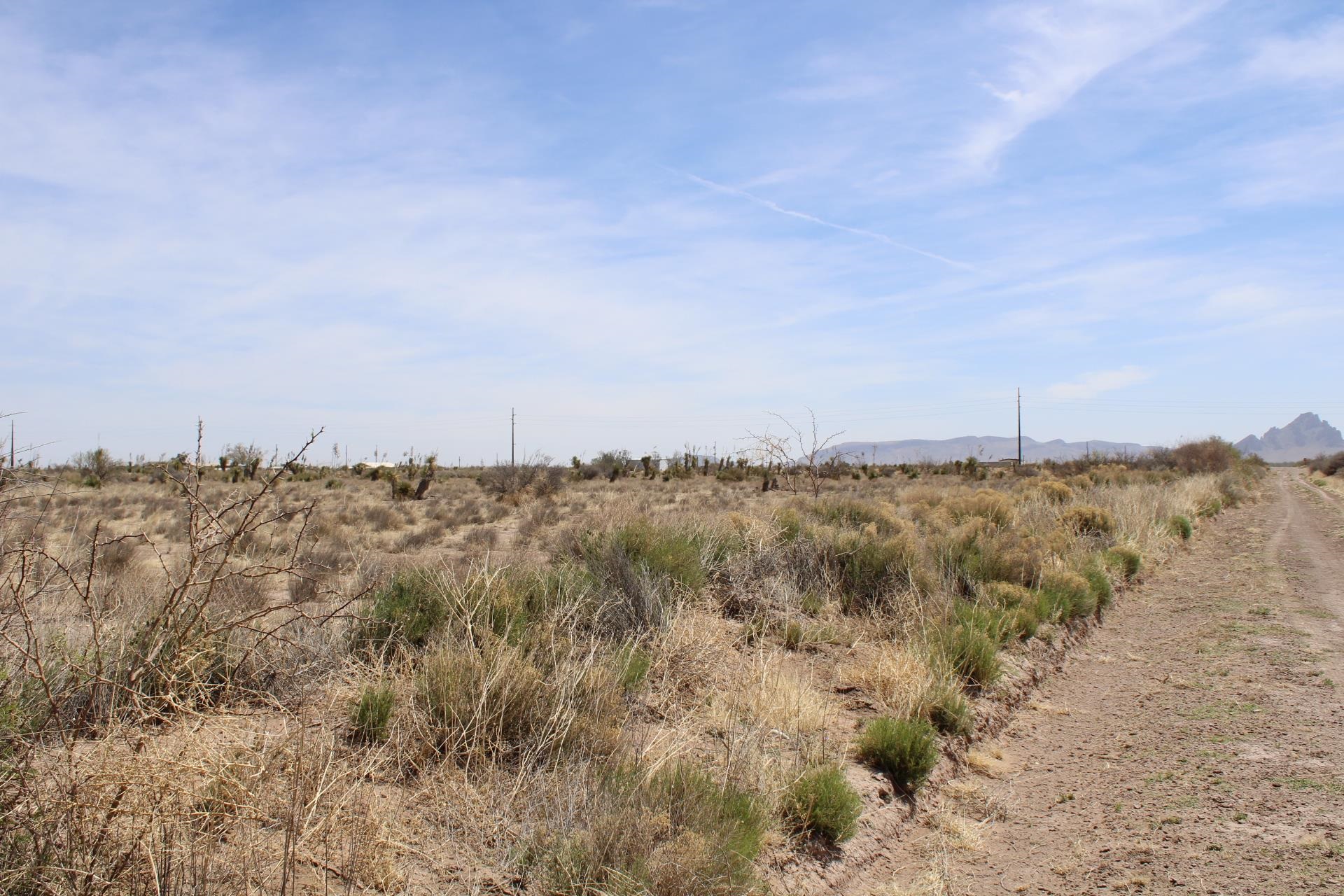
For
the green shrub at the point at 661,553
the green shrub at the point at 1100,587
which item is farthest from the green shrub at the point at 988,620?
the green shrub at the point at 1100,587

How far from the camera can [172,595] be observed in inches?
147

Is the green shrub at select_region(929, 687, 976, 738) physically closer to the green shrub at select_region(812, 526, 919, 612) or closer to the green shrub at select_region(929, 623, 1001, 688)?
the green shrub at select_region(929, 623, 1001, 688)

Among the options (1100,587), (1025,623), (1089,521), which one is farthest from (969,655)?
(1089,521)

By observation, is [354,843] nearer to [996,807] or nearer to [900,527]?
[996,807]

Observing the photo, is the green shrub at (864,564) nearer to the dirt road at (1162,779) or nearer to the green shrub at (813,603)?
the green shrub at (813,603)

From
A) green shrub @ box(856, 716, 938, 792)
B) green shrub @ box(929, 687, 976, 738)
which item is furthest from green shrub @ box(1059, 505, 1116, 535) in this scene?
green shrub @ box(856, 716, 938, 792)

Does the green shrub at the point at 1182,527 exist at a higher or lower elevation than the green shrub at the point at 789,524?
lower

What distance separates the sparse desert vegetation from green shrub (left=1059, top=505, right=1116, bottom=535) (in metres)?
5.01

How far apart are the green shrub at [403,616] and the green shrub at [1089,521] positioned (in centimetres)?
1408

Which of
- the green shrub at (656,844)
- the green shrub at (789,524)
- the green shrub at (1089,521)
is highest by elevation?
the green shrub at (789,524)

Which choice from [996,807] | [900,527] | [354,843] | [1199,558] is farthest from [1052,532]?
[354,843]

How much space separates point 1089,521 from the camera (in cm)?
1778

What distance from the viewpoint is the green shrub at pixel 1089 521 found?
56.9 ft

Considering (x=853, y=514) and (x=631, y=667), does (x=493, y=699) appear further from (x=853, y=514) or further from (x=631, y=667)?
(x=853, y=514)
